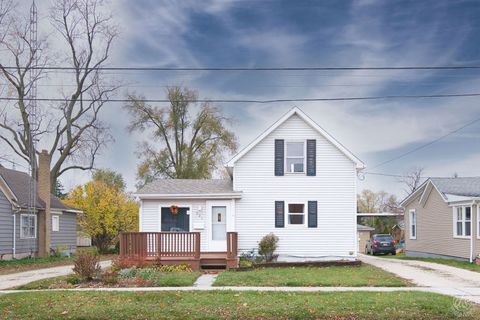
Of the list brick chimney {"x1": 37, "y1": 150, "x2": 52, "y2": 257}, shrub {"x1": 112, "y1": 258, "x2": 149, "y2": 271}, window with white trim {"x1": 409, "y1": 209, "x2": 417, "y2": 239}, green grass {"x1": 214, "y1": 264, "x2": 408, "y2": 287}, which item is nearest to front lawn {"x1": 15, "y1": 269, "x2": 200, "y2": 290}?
green grass {"x1": 214, "y1": 264, "x2": 408, "y2": 287}

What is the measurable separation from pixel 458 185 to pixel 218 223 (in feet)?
43.4

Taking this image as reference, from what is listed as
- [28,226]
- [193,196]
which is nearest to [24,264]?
[28,226]

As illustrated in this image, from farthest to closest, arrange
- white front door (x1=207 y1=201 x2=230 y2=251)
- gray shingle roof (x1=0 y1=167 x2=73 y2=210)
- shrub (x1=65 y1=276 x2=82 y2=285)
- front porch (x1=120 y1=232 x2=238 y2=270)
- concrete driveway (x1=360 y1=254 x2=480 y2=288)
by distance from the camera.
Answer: gray shingle roof (x1=0 y1=167 x2=73 y2=210)
white front door (x1=207 y1=201 x2=230 y2=251)
front porch (x1=120 y1=232 x2=238 y2=270)
shrub (x1=65 y1=276 x2=82 y2=285)
concrete driveway (x1=360 y1=254 x2=480 y2=288)

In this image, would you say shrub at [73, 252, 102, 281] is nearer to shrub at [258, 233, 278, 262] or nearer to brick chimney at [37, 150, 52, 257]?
shrub at [258, 233, 278, 262]

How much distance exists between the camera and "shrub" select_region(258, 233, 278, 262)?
22359 millimetres

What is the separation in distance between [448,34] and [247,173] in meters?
9.69

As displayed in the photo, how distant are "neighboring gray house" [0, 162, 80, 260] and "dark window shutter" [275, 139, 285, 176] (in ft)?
47.3

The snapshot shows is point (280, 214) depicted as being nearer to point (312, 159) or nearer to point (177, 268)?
point (312, 159)

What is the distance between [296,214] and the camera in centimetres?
2333

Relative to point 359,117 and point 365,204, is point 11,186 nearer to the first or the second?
point 359,117

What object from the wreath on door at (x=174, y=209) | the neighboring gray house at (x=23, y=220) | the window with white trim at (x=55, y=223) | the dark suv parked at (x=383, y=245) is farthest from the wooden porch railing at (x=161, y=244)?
the dark suv parked at (x=383, y=245)

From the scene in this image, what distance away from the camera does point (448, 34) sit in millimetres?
18641

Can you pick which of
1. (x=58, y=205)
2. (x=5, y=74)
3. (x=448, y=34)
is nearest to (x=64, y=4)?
(x=5, y=74)

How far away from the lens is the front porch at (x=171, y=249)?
20.7 metres
